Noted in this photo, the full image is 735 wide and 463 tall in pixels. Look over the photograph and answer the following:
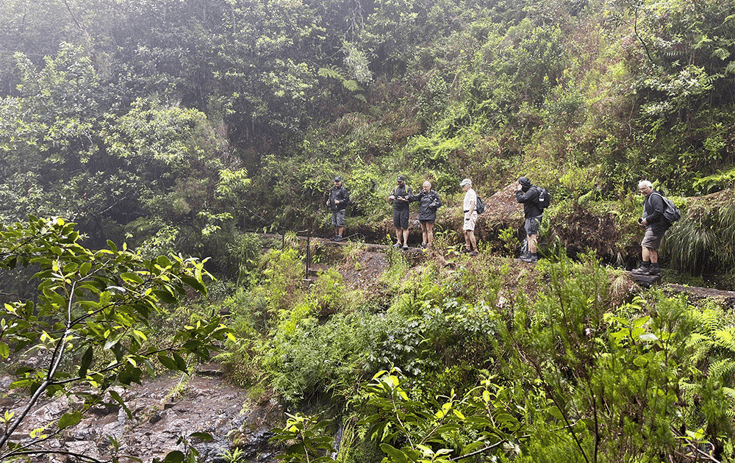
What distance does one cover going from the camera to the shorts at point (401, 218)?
961 centimetres

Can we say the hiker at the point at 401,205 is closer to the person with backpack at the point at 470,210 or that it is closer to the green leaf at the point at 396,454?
the person with backpack at the point at 470,210

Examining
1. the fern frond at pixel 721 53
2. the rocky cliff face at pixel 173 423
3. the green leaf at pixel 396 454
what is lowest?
the rocky cliff face at pixel 173 423

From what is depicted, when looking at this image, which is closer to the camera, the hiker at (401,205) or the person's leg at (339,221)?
the hiker at (401,205)

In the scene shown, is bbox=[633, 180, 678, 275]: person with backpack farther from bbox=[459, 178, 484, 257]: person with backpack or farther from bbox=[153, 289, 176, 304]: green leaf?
bbox=[153, 289, 176, 304]: green leaf

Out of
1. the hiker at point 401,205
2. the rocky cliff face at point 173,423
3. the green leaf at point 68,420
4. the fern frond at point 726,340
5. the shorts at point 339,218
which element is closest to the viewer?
the green leaf at point 68,420

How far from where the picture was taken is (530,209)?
24.8 feet

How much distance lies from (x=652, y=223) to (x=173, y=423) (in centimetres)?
930

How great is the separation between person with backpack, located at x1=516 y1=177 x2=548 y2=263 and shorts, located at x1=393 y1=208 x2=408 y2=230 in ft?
9.62

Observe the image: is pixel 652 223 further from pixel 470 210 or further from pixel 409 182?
pixel 409 182

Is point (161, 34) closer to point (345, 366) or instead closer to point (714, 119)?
point (345, 366)

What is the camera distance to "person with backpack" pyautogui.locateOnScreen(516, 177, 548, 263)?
7.40 metres

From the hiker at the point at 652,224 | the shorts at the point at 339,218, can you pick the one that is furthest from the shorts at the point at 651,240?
the shorts at the point at 339,218

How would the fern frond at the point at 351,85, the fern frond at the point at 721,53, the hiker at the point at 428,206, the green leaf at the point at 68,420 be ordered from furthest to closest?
the fern frond at the point at 351,85, the hiker at the point at 428,206, the fern frond at the point at 721,53, the green leaf at the point at 68,420

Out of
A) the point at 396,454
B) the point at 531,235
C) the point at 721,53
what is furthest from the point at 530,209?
the point at 396,454
